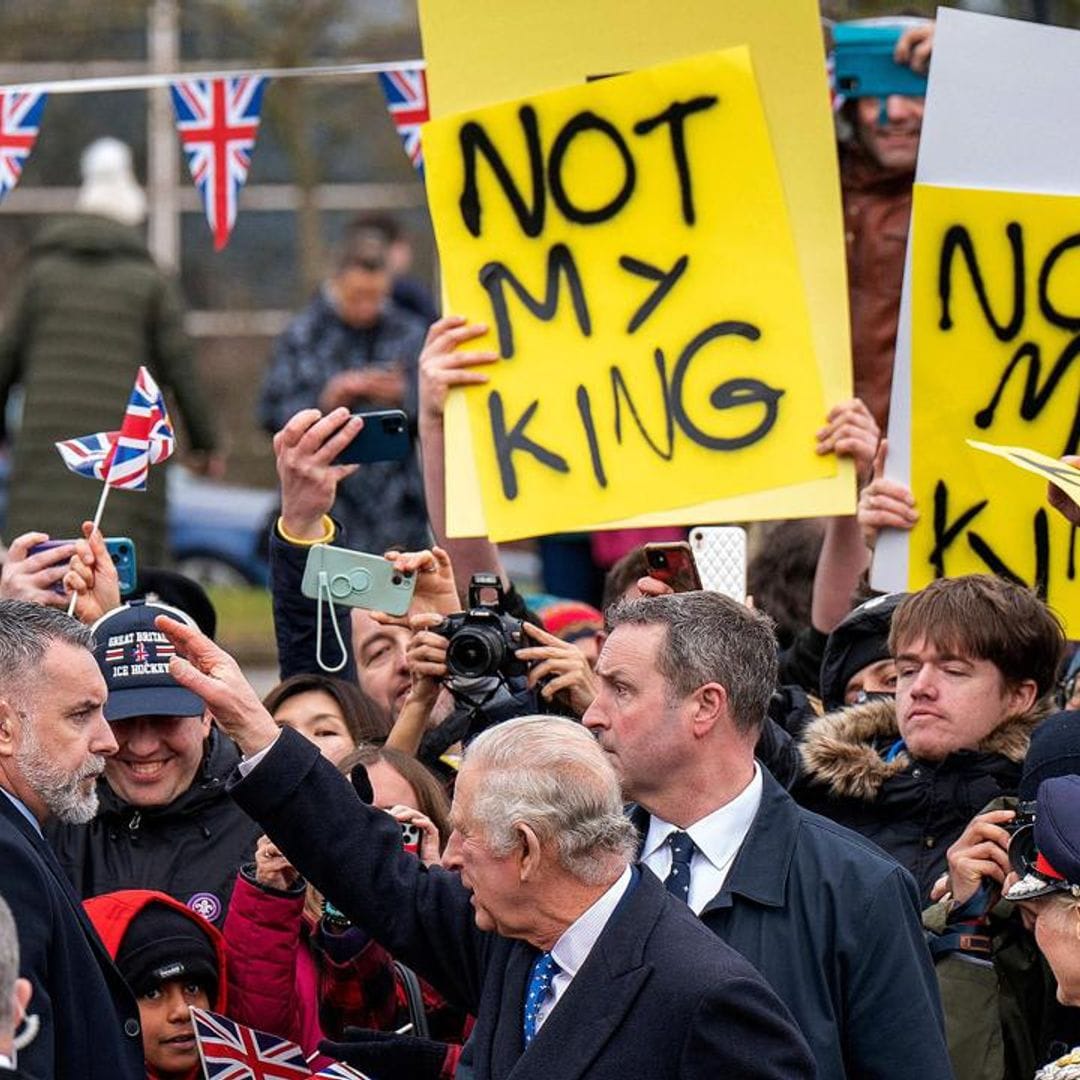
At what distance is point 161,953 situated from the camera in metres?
5.11

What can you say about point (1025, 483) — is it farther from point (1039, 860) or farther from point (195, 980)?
point (195, 980)

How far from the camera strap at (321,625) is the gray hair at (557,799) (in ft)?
4.11

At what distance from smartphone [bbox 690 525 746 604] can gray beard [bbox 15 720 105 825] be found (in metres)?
1.51

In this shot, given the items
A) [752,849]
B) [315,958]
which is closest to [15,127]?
[315,958]

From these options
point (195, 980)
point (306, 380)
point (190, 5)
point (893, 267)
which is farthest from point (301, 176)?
point (195, 980)

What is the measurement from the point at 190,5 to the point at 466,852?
17.4 m

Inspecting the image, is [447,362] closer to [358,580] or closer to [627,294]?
[627,294]

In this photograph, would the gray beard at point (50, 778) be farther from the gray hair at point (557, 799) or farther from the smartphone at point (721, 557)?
the smartphone at point (721, 557)

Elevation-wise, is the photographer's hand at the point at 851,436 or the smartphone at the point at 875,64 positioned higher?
the smartphone at the point at 875,64

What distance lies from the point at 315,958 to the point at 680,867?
96 centimetres

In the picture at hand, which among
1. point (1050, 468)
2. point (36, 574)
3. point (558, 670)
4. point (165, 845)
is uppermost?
point (1050, 468)

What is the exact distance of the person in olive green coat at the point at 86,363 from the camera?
31.9 ft

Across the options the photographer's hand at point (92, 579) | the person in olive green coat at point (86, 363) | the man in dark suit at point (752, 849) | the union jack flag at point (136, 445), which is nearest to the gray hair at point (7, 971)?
the man in dark suit at point (752, 849)

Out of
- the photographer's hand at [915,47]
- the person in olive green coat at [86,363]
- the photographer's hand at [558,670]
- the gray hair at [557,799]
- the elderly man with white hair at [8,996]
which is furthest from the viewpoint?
the person in olive green coat at [86,363]
